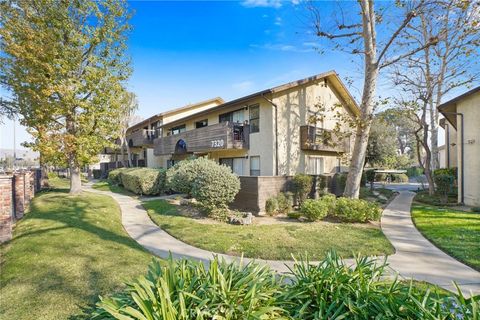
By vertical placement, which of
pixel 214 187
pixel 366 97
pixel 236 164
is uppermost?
pixel 366 97

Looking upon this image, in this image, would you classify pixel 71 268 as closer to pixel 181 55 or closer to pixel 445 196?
pixel 181 55

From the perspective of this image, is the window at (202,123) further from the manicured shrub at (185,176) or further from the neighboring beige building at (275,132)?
the manicured shrub at (185,176)

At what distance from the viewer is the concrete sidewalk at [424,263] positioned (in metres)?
4.80

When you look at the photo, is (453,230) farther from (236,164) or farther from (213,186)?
(236,164)

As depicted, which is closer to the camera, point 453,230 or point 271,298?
point 271,298

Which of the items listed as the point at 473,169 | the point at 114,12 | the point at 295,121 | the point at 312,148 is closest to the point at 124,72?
the point at 114,12

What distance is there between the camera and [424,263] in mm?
5723

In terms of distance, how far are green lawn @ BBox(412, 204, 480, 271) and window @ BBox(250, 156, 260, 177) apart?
316 inches

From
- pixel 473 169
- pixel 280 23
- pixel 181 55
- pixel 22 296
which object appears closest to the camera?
pixel 22 296

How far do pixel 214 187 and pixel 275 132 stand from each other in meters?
5.68

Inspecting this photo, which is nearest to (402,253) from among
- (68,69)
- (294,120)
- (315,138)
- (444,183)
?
(444,183)

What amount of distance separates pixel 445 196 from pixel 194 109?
74.2 feet

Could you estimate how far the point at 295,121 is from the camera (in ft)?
50.8

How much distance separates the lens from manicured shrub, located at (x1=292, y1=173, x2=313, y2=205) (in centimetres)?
1272
